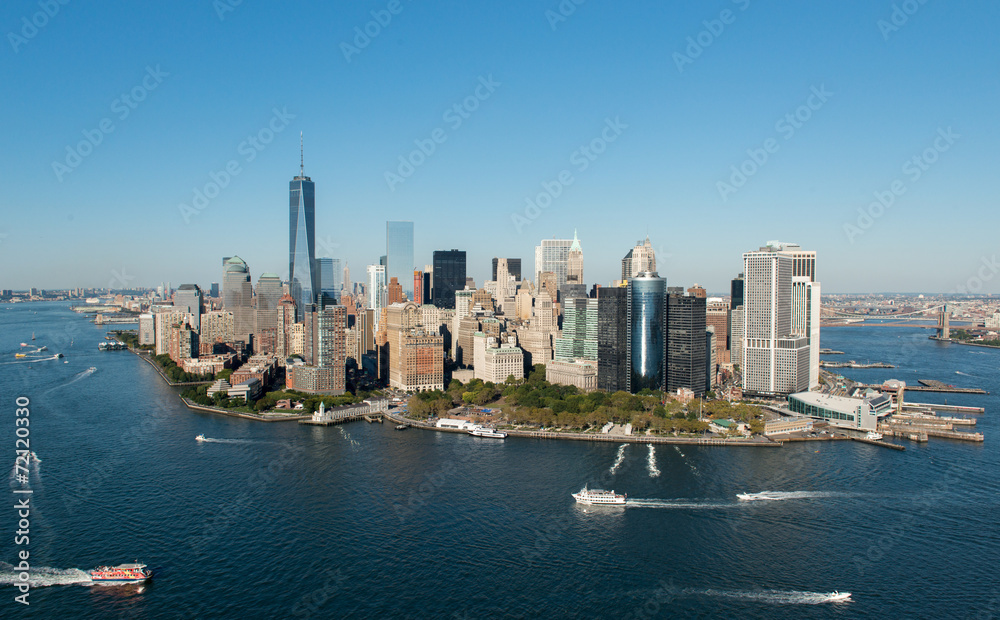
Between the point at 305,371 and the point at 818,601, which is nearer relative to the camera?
the point at 818,601

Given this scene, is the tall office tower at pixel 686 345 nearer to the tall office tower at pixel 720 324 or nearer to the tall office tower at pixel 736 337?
the tall office tower at pixel 720 324

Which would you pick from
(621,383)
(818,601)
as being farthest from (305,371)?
(818,601)

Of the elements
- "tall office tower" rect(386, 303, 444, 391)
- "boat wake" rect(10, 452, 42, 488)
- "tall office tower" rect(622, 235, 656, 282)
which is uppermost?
"tall office tower" rect(622, 235, 656, 282)

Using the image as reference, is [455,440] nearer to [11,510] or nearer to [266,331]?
[11,510]

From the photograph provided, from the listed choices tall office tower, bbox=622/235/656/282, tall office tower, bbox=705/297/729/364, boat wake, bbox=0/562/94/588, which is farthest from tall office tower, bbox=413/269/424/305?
boat wake, bbox=0/562/94/588

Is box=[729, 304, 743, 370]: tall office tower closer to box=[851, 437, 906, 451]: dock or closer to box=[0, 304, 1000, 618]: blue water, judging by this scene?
box=[851, 437, 906, 451]: dock

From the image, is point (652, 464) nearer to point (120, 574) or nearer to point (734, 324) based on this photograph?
point (120, 574)
